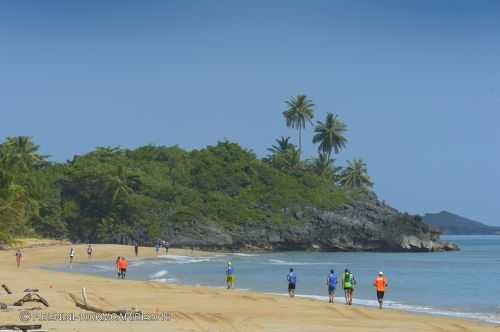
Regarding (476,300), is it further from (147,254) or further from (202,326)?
(147,254)

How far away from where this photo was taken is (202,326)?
707 inches

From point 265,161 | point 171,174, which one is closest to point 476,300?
point 171,174

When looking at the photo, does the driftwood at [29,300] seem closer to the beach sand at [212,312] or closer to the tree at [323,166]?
the beach sand at [212,312]

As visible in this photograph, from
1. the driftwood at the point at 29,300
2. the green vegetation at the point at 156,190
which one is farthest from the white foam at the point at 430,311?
the green vegetation at the point at 156,190

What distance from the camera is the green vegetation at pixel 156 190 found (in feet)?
299

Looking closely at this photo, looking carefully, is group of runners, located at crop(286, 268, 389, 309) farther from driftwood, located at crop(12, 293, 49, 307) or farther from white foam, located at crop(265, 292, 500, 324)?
driftwood, located at crop(12, 293, 49, 307)

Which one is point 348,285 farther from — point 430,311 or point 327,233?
point 327,233

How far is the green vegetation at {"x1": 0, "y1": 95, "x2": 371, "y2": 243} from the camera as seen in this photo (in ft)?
299

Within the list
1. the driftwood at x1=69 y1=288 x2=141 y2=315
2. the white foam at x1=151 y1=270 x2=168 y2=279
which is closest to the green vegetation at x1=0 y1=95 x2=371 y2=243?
the white foam at x1=151 y1=270 x2=168 y2=279

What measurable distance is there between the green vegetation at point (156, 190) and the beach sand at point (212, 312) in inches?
1985

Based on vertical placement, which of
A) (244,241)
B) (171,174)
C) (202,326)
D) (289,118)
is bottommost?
(202,326)

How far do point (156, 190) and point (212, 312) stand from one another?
7533 cm

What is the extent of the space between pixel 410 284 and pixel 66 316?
28.6m

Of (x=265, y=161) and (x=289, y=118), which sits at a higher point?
(x=289, y=118)
